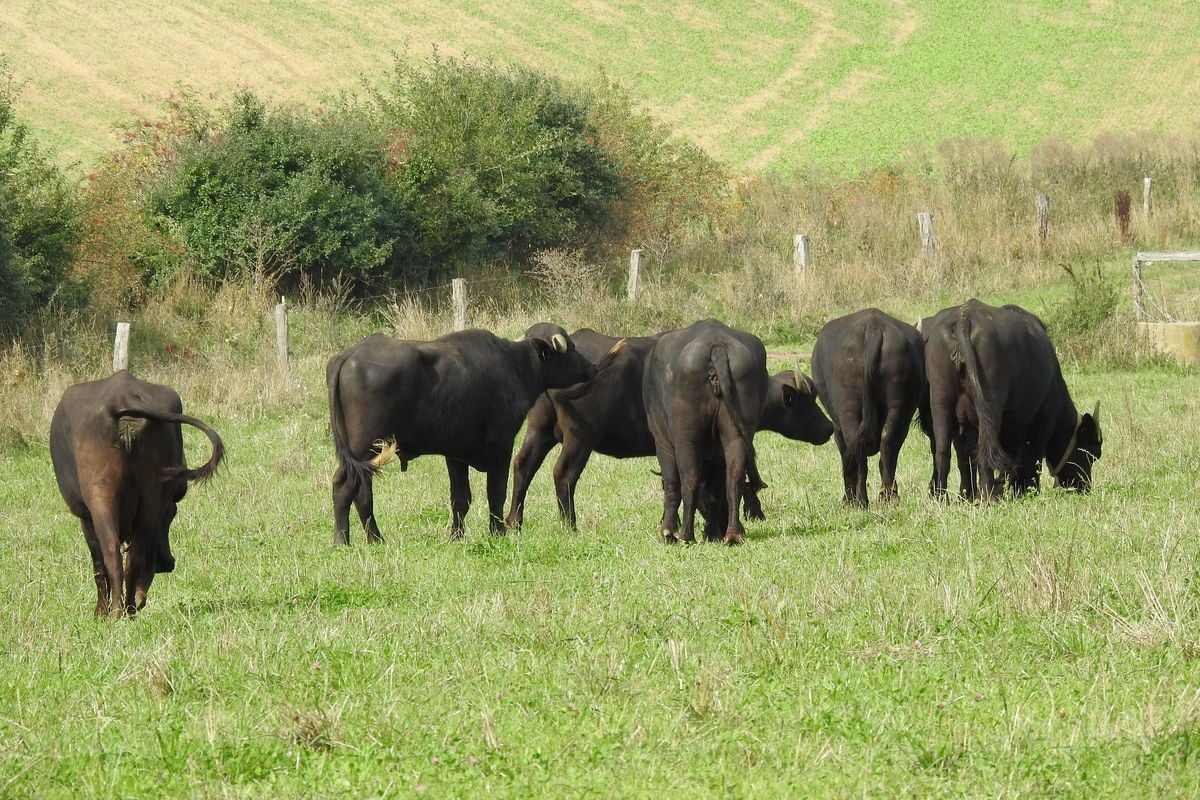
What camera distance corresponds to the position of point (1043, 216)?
3406 cm

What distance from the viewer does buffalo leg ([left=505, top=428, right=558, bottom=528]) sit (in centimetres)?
1387

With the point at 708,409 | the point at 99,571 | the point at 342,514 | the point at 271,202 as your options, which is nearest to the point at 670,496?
the point at 708,409

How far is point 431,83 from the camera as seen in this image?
38281 mm

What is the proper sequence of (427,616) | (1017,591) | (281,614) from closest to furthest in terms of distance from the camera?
(1017,591), (427,616), (281,614)

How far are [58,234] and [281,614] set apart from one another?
864 inches

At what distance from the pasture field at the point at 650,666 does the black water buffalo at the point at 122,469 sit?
0.32m

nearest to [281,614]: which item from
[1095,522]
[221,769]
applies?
[221,769]

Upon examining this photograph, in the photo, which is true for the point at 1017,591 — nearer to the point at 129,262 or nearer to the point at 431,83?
the point at 129,262

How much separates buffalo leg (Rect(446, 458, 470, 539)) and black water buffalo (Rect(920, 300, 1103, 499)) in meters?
4.17

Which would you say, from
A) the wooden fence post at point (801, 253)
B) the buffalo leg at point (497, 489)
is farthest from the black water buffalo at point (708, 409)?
the wooden fence post at point (801, 253)

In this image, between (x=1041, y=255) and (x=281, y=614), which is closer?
(x=281, y=614)

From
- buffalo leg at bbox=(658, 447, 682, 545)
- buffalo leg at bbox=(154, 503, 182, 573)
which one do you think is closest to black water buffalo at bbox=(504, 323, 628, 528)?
buffalo leg at bbox=(658, 447, 682, 545)

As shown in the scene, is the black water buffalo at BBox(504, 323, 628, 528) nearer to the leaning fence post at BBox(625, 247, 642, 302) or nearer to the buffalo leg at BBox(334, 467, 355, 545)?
the buffalo leg at BBox(334, 467, 355, 545)

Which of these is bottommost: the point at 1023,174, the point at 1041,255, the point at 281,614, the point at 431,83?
the point at 281,614
